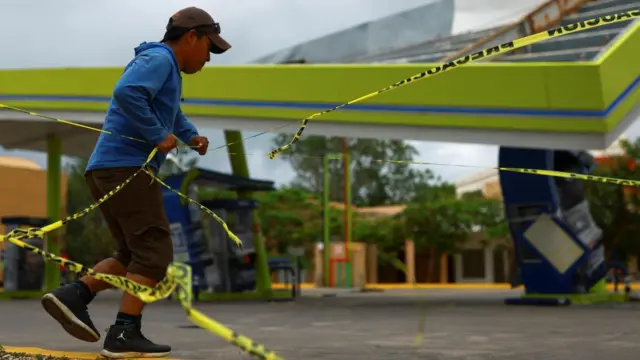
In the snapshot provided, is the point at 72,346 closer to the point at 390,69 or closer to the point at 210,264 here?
the point at 390,69

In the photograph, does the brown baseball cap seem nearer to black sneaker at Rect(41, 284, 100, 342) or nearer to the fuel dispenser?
black sneaker at Rect(41, 284, 100, 342)

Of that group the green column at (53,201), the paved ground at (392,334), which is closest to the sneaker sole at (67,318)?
the paved ground at (392,334)

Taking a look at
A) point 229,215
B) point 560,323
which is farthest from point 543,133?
point 229,215

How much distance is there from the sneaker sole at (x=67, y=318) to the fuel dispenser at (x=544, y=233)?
26.2 feet

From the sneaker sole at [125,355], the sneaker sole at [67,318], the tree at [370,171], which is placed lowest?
the sneaker sole at [125,355]

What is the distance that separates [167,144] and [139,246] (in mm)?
501

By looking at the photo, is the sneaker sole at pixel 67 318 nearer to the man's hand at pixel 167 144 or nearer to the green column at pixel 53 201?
the man's hand at pixel 167 144

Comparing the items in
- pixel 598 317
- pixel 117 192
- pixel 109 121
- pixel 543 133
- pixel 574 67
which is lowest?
pixel 598 317

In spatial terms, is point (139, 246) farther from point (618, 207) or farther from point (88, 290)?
point (618, 207)

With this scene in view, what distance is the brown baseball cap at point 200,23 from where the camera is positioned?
12.8 ft

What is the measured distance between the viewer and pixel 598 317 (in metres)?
8.20

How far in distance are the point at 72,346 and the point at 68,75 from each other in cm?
849

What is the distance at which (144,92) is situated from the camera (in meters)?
3.71

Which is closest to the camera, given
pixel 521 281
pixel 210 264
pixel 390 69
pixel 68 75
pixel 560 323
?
pixel 560 323
